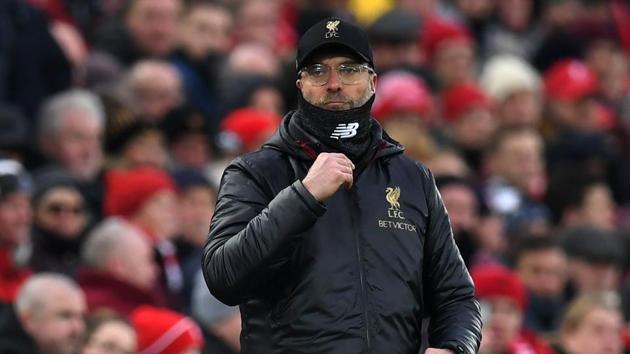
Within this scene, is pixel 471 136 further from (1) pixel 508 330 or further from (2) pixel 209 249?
(2) pixel 209 249

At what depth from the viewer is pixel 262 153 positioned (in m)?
5.88

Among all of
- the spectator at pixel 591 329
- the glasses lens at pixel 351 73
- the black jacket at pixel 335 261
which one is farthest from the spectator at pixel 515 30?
the glasses lens at pixel 351 73

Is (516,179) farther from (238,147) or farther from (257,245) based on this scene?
(257,245)

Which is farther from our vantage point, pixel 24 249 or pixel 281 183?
pixel 24 249

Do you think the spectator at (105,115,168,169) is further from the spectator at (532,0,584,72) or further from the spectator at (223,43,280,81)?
the spectator at (532,0,584,72)

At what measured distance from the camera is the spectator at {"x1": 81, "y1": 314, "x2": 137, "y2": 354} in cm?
881

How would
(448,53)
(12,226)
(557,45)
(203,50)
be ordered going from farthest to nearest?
(557,45) → (448,53) → (203,50) → (12,226)

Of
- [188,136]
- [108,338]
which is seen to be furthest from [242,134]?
[108,338]

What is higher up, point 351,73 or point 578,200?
point 351,73

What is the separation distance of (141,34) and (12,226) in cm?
376

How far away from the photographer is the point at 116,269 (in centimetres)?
995

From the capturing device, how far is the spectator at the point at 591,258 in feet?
40.8

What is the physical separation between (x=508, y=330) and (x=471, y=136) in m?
3.73

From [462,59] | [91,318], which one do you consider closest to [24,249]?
Result: [91,318]
